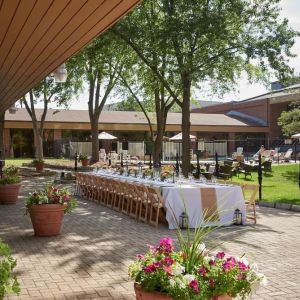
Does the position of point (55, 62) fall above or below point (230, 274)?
above

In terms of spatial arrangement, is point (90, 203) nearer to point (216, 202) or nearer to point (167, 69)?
point (216, 202)

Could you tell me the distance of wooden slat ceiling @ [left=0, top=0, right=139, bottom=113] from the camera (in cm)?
526

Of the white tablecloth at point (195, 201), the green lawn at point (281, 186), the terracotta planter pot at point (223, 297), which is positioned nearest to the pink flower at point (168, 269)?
the terracotta planter pot at point (223, 297)

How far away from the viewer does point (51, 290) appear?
5.46 meters

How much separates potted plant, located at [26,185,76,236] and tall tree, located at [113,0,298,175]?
9.08 metres

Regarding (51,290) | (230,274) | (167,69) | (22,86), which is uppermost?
(167,69)

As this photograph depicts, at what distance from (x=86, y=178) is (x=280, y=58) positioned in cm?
810

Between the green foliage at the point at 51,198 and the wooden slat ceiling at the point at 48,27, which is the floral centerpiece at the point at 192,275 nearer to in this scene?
the wooden slat ceiling at the point at 48,27

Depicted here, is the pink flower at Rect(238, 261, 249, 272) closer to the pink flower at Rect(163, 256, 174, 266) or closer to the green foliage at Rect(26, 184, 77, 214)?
the pink flower at Rect(163, 256, 174, 266)

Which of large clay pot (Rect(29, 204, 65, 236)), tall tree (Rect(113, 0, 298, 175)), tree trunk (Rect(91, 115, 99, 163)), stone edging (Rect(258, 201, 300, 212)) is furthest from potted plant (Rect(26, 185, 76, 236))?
tree trunk (Rect(91, 115, 99, 163))

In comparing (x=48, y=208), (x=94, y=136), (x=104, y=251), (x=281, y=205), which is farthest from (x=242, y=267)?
(x=94, y=136)

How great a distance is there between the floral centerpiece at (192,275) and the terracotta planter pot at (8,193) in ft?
33.6

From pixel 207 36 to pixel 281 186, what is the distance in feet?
18.9

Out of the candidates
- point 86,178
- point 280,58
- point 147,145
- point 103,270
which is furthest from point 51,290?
point 147,145
